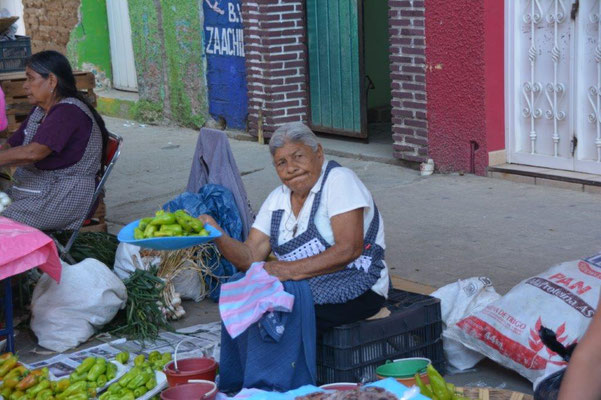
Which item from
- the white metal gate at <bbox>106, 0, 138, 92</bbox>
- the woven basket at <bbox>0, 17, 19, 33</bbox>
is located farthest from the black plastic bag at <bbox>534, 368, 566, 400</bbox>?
the white metal gate at <bbox>106, 0, 138, 92</bbox>

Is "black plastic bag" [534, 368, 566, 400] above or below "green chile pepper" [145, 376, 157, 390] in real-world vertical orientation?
above

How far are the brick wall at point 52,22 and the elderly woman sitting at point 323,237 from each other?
919 cm

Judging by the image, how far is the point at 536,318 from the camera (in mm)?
4254

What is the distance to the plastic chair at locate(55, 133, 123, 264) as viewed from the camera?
5820 millimetres

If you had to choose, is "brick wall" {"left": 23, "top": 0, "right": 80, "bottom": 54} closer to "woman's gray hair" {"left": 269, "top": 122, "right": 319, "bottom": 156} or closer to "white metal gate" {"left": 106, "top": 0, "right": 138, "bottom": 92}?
"white metal gate" {"left": 106, "top": 0, "right": 138, "bottom": 92}

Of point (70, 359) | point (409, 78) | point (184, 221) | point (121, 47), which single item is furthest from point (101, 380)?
point (121, 47)

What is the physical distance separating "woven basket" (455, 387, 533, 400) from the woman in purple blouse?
2826 millimetres

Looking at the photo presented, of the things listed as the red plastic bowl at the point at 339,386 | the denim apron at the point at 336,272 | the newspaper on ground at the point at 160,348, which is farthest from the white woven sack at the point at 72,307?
the red plastic bowl at the point at 339,386

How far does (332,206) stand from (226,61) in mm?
6485

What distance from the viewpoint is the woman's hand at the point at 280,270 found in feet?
14.1

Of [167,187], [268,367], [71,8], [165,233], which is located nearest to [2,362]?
[165,233]

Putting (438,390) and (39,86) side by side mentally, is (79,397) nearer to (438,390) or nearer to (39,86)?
(438,390)

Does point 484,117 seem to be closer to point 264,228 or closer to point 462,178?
point 462,178

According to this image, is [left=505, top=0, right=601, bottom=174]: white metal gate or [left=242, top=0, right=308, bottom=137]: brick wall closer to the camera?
[left=505, top=0, right=601, bottom=174]: white metal gate
